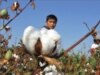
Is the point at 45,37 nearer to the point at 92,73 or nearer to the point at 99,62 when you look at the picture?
the point at 99,62

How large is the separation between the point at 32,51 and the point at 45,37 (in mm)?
49

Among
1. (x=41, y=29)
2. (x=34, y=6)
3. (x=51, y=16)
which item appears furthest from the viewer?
(x=34, y=6)

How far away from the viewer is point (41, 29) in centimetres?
98

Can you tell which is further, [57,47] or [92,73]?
[92,73]

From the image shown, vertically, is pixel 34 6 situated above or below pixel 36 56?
above

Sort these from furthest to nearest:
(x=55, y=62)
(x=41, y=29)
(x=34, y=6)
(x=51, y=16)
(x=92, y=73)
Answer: (x=92, y=73) → (x=34, y=6) → (x=51, y=16) → (x=41, y=29) → (x=55, y=62)

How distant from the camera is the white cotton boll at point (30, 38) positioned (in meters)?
0.91

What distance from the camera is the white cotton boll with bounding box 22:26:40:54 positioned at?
2.99ft

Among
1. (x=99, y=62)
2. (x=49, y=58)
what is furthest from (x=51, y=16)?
(x=99, y=62)

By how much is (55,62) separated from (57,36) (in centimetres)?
8

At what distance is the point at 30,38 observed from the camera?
0.92 m

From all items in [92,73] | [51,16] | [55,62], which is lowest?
[92,73]

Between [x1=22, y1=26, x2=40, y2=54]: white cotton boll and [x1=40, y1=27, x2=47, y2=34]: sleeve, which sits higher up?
[x1=40, y1=27, x2=47, y2=34]: sleeve

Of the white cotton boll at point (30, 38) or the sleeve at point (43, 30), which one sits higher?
the sleeve at point (43, 30)
